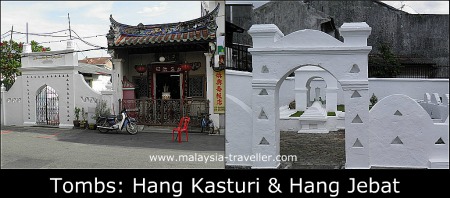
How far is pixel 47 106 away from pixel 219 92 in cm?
281

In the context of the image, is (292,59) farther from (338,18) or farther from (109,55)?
(338,18)

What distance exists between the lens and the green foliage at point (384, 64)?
5535 mm

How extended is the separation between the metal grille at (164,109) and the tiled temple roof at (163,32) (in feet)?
2.12

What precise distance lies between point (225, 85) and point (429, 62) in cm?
367

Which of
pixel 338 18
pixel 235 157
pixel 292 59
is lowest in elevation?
pixel 235 157

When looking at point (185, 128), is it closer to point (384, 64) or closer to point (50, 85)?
point (50, 85)

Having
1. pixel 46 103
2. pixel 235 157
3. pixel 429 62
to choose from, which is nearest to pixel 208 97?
pixel 235 157

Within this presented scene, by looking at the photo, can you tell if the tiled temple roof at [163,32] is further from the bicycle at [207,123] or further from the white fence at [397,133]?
the bicycle at [207,123]

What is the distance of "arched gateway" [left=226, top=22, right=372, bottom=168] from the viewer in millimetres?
3689

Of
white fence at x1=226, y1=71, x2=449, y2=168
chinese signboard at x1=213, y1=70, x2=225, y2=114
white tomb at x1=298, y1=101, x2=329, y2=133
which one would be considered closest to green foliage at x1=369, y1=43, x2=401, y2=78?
white tomb at x1=298, y1=101, x2=329, y2=133

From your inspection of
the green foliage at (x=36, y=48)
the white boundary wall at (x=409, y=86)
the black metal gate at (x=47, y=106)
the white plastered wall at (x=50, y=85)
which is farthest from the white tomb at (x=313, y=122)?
the green foliage at (x=36, y=48)

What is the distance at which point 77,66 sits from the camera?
5.59 metres

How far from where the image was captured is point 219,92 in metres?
4.01

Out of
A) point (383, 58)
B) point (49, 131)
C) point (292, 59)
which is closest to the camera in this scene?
point (292, 59)
